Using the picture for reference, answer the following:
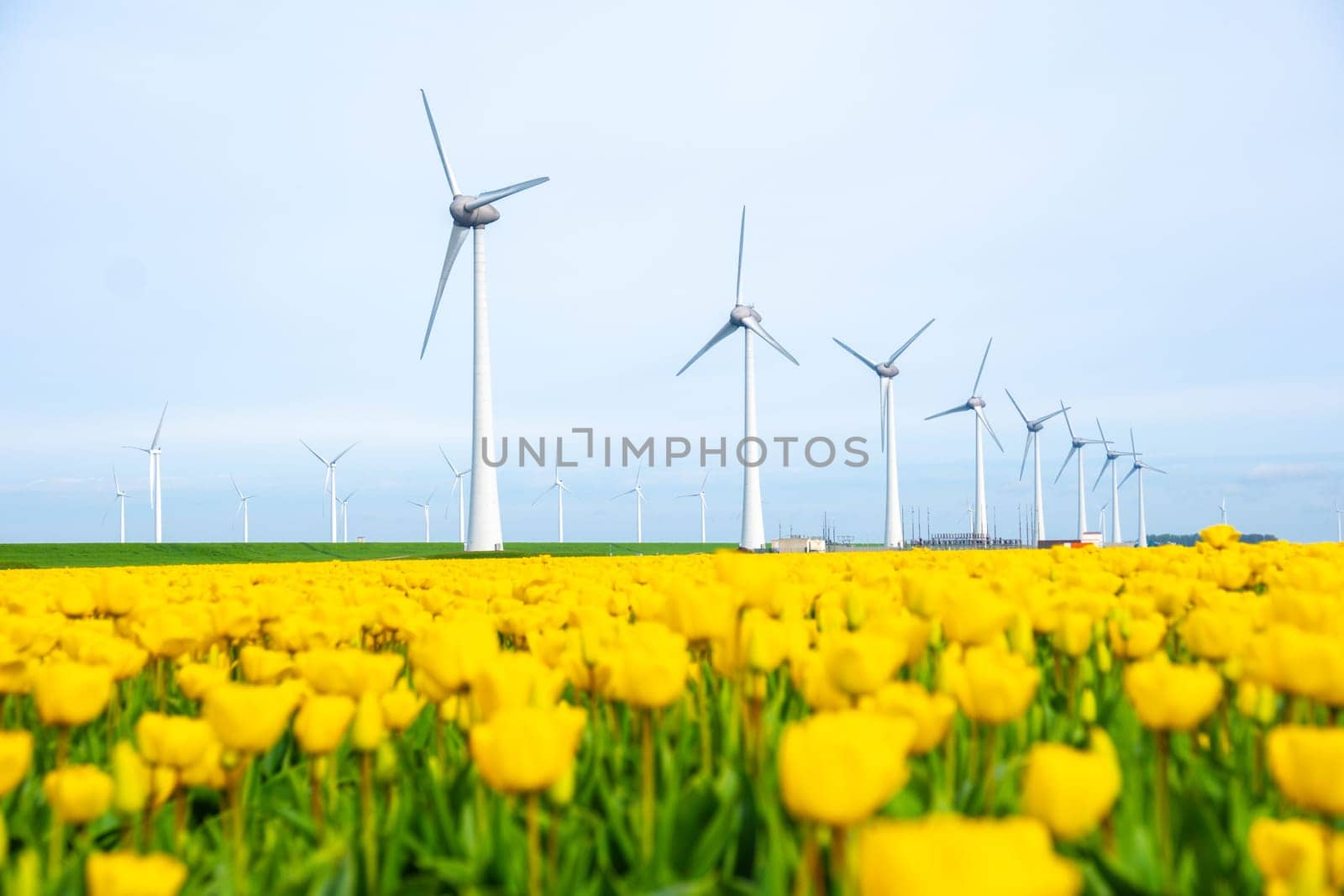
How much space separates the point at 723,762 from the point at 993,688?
2.94 feet

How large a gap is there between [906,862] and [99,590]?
639 centimetres

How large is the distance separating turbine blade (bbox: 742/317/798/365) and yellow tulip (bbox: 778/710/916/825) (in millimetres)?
59634

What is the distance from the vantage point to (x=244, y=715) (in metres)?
2.25

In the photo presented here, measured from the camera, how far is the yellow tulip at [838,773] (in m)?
1.40

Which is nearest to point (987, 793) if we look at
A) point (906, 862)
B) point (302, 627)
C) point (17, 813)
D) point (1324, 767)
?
point (1324, 767)

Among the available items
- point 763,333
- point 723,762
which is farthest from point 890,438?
point 723,762

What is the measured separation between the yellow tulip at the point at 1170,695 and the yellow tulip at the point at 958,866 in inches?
44.9

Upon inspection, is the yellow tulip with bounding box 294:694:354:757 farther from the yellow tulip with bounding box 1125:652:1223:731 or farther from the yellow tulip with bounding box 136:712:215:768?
the yellow tulip with bounding box 1125:652:1223:731

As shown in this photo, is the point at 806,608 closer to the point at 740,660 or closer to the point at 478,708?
the point at 740,660

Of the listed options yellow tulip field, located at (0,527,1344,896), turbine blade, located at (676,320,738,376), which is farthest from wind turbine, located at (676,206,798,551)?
yellow tulip field, located at (0,527,1344,896)

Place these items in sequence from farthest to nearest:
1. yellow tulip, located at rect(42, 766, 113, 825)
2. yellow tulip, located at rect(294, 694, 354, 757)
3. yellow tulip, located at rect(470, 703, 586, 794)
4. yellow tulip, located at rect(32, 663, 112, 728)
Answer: yellow tulip, located at rect(32, 663, 112, 728) → yellow tulip, located at rect(294, 694, 354, 757) → yellow tulip, located at rect(42, 766, 113, 825) → yellow tulip, located at rect(470, 703, 586, 794)

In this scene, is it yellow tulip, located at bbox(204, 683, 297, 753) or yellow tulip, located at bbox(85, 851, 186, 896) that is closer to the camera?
yellow tulip, located at bbox(85, 851, 186, 896)

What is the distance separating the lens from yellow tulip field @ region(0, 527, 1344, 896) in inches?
59.6

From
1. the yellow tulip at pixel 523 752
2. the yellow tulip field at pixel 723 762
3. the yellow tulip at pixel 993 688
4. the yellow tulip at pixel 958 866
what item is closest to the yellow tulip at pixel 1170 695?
the yellow tulip field at pixel 723 762
